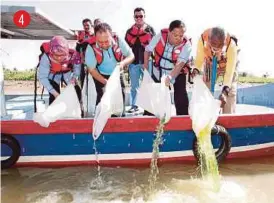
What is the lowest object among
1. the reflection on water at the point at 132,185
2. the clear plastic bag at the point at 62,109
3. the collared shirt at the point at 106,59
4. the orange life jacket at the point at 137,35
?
the reflection on water at the point at 132,185

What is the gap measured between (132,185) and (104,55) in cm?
161

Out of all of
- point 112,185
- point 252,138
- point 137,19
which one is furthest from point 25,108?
point 252,138

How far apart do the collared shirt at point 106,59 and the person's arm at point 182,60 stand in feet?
2.12

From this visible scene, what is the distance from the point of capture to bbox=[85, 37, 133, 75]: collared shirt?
15.1 feet

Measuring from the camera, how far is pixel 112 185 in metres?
4.17

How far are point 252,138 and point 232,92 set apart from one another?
2.18ft

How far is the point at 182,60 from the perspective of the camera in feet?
15.1

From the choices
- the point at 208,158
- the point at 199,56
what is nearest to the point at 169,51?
the point at 199,56

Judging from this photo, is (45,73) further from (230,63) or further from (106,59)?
(230,63)

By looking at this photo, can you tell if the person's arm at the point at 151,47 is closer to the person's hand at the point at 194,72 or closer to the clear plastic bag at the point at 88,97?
the person's hand at the point at 194,72

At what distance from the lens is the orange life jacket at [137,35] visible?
5.73 metres

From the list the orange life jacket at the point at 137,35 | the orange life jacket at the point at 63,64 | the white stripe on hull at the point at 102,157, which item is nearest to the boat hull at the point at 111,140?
the white stripe on hull at the point at 102,157

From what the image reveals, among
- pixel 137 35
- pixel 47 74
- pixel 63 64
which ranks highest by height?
pixel 137 35

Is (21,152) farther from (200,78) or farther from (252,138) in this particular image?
(252,138)
